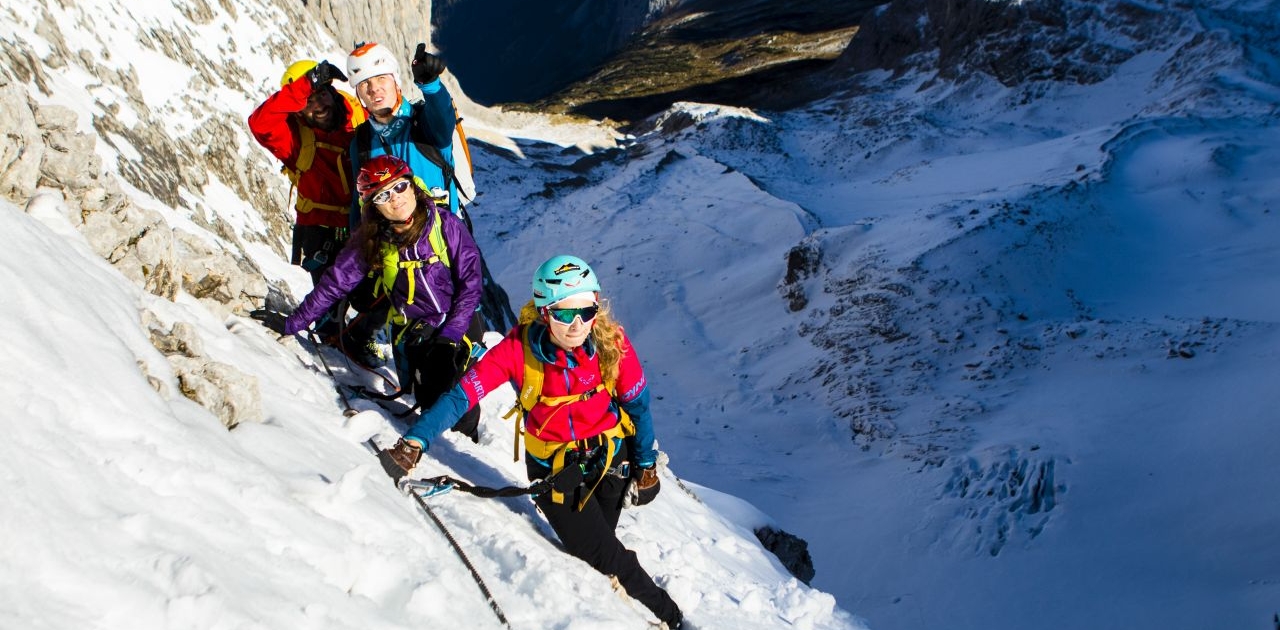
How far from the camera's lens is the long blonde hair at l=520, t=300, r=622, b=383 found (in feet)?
14.8

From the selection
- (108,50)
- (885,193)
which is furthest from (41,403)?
(885,193)

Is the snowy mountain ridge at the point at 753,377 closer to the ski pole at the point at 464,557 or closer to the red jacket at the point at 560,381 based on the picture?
the ski pole at the point at 464,557

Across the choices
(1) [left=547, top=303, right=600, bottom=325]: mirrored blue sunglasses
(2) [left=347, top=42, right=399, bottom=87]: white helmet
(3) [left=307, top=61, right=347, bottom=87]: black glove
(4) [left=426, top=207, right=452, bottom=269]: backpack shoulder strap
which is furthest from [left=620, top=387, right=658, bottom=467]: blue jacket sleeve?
(3) [left=307, top=61, right=347, bottom=87]: black glove

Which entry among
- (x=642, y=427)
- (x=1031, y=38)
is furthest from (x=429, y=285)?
(x=1031, y=38)

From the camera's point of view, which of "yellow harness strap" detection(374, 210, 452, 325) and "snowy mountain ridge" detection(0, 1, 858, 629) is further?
"yellow harness strap" detection(374, 210, 452, 325)

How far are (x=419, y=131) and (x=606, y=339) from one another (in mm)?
2406

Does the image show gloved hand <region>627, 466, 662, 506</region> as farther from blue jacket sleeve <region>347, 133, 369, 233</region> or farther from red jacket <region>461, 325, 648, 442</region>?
blue jacket sleeve <region>347, 133, 369, 233</region>

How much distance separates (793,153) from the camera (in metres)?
41.3

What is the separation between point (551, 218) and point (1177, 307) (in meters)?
22.4

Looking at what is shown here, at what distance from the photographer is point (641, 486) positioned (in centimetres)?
491

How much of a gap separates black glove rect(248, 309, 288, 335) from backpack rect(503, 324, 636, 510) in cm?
232

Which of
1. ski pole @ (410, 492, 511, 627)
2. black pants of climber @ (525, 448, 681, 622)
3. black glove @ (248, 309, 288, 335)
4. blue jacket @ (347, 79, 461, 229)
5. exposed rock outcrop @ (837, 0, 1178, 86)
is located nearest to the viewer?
ski pole @ (410, 492, 511, 627)

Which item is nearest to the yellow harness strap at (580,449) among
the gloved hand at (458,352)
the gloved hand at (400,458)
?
the gloved hand at (400,458)

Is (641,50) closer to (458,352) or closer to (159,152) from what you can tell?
(159,152)
